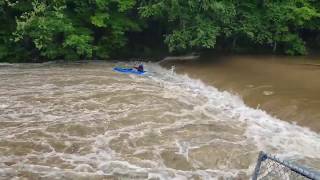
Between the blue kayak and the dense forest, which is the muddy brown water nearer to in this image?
the dense forest

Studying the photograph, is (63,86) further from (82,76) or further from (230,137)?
(230,137)

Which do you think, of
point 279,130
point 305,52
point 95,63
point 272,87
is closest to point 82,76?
point 95,63

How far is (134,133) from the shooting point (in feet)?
30.5

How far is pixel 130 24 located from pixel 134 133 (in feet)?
37.0

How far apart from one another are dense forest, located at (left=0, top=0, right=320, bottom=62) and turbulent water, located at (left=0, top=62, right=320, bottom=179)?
438 cm

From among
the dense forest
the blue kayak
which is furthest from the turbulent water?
the dense forest

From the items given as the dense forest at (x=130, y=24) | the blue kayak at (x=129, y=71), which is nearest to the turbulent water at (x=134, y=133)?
the blue kayak at (x=129, y=71)

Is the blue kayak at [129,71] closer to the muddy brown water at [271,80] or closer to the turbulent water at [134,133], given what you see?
the muddy brown water at [271,80]

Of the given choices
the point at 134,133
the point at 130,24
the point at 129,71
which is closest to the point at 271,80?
the point at 129,71

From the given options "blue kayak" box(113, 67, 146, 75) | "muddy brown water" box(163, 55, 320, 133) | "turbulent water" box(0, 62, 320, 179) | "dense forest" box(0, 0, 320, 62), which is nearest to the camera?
"turbulent water" box(0, 62, 320, 179)

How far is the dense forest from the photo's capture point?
58.6ft

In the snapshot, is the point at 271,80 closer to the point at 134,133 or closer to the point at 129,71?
the point at 129,71

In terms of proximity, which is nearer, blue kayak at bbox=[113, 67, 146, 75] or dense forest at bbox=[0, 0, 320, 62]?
blue kayak at bbox=[113, 67, 146, 75]

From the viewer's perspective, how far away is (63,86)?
13.6 metres
